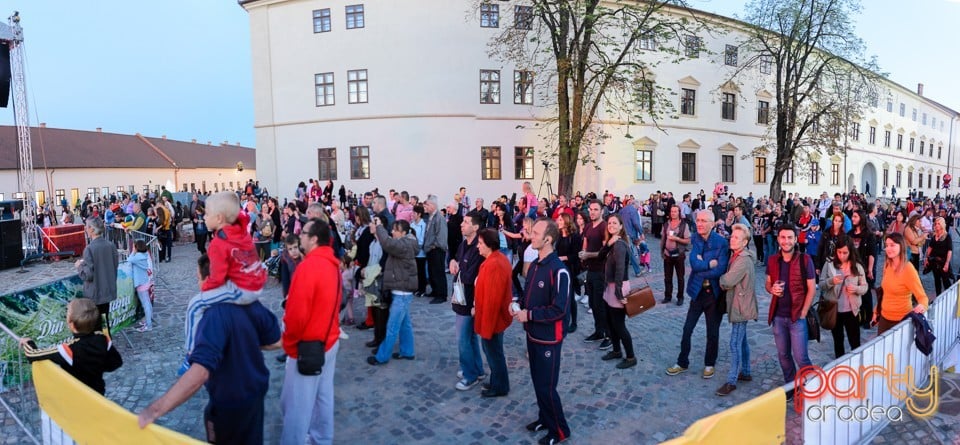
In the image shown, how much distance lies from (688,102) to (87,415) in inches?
1284

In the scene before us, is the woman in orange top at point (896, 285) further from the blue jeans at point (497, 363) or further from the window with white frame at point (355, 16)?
the window with white frame at point (355, 16)

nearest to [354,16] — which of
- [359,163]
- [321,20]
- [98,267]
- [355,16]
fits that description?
[355,16]

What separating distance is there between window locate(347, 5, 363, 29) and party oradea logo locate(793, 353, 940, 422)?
2529 cm

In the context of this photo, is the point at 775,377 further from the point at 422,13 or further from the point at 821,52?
the point at 821,52

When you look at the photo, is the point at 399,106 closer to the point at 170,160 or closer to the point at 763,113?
the point at 763,113

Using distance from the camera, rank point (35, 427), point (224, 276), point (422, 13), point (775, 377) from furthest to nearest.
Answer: point (422, 13), point (775, 377), point (35, 427), point (224, 276)

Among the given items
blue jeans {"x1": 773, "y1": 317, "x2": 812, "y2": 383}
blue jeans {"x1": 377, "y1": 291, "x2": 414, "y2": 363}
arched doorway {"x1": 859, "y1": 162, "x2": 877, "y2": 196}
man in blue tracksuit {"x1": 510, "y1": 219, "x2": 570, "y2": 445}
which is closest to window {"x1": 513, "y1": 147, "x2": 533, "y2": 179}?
blue jeans {"x1": 377, "y1": 291, "x2": 414, "y2": 363}

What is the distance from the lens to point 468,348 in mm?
5789

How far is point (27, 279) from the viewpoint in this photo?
13281 millimetres

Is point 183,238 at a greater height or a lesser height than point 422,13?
lesser

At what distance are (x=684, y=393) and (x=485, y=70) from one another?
72.8ft

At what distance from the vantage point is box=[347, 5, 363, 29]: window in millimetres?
25344

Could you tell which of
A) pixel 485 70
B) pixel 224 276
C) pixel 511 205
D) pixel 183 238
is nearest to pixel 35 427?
pixel 224 276

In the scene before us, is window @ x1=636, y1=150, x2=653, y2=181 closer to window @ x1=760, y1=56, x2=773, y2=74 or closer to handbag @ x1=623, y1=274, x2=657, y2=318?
window @ x1=760, y1=56, x2=773, y2=74
